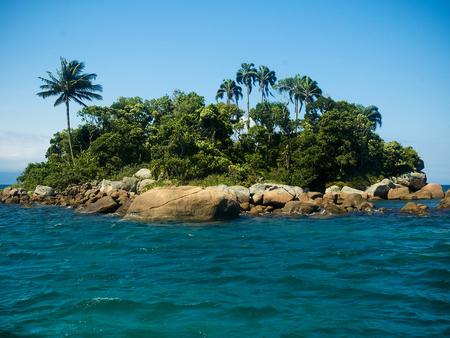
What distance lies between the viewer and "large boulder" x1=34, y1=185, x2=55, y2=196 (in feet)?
100

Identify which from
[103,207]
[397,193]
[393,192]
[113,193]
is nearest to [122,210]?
[103,207]

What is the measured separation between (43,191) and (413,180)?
129 feet

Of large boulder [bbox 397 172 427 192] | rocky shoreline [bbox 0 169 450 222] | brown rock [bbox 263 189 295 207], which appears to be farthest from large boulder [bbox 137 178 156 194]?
→ large boulder [bbox 397 172 427 192]

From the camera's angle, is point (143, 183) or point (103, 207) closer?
point (103, 207)

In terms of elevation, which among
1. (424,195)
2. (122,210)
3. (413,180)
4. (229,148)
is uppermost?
(229,148)

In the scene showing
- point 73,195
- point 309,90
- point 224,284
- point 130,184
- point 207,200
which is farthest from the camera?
point 309,90

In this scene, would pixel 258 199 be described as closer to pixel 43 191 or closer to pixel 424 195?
pixel 424 195

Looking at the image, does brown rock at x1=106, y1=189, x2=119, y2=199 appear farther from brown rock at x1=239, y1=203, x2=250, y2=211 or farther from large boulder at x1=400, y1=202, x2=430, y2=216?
large boulder at x1=400, y1=202, x2=430, y2=216

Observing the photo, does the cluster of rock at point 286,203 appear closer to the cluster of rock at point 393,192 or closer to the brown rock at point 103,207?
the cluster of rock at point 393,192

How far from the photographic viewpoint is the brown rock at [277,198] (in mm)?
21203

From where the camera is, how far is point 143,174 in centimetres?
3061

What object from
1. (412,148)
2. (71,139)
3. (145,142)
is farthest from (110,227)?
(412,148)

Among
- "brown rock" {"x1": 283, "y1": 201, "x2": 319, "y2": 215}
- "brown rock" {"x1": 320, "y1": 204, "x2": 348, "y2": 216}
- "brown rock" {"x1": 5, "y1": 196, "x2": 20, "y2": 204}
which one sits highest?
"brown rock" {"x1": 5, "y1": 196, "x2": 20, "y2": 204}

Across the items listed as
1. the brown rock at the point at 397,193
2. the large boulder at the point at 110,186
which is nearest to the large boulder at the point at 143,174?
the large boulder at the point at 110,186
